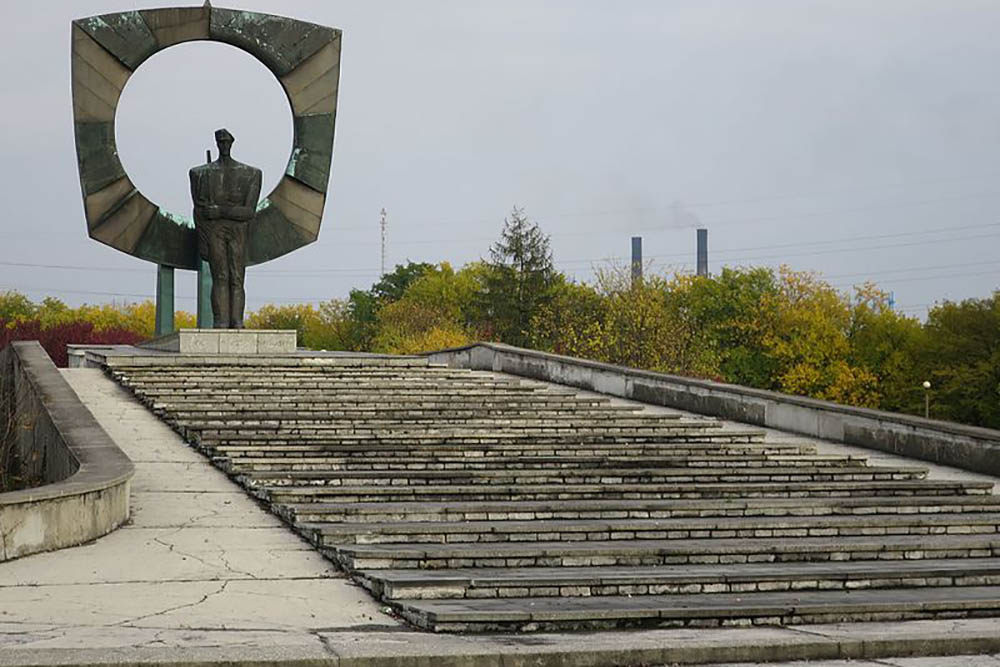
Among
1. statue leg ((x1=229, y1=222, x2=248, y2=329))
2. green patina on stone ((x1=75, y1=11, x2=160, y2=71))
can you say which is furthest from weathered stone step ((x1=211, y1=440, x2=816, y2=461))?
green patina on stone ((x1=75, y1=11, x2=160, y2=71))

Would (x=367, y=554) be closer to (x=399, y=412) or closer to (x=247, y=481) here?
(x=247, y=481)

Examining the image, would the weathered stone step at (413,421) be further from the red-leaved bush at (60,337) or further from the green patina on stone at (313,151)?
the red-leaved bush at (60,337)

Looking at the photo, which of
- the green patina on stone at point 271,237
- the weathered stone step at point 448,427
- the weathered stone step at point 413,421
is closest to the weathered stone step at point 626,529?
the weathered stone step at point 448,427

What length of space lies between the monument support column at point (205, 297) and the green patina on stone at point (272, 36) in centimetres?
442

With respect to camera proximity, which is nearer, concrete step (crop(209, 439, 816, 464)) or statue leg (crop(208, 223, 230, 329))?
concrete step (crop(209, 439, 816, 464))

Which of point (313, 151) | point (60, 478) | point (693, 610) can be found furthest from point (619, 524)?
point (313, 151)

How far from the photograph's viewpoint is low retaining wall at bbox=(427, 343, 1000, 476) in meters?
14.6

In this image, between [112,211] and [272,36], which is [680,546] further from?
[272,36]

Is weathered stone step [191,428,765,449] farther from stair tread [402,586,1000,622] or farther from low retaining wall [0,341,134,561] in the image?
stair tread [402,586,1000,622]

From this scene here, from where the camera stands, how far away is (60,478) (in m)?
12.5

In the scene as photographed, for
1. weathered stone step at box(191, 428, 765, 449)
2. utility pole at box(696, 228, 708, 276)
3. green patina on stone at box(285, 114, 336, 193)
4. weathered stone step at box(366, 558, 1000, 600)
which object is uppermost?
utility pole at box(696, 228, 708, 276)

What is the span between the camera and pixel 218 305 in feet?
82.6

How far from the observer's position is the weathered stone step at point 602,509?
10625 mm

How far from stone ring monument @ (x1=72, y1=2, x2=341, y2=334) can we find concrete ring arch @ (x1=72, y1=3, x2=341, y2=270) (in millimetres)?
20
